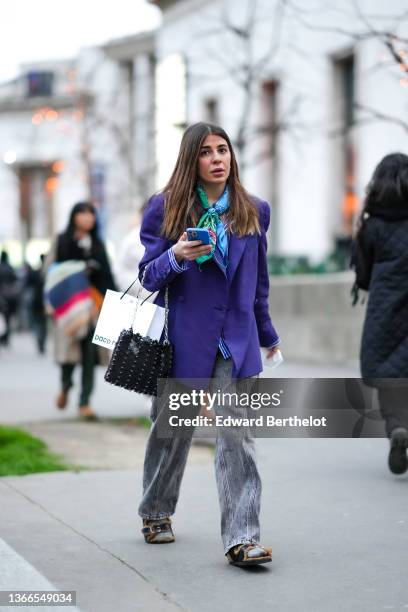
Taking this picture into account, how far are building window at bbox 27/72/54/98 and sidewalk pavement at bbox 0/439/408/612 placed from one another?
158 ft

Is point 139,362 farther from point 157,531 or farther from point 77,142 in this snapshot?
point 77,142

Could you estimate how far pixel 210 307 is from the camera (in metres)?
5.21

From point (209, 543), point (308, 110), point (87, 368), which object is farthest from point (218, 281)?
point (308, 110)

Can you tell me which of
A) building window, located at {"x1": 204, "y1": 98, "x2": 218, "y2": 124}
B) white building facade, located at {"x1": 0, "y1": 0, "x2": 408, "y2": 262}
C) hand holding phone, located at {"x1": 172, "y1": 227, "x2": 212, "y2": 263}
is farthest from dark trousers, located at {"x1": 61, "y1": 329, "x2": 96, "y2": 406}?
building window, located at {"x1": 204, "y1": 98, "x2": 218, "y2": 124}

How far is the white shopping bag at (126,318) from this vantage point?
5301mm

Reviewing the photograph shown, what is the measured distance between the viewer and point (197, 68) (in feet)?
95.2

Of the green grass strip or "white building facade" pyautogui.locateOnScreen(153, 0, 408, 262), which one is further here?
"white building facade" pyautogui.locateOnScreen(153, 0, 408, 262)

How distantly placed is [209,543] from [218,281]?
48.3 inches

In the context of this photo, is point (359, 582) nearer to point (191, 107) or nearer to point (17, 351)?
point (17, 351)

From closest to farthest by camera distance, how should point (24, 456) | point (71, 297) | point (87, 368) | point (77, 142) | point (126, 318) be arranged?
point (126, 318)
point (24, 456)
point (71, 297)
point (87, 368)
point (77, 142)

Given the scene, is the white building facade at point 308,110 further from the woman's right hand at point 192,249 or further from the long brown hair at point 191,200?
the woman's right hand at point 192,249

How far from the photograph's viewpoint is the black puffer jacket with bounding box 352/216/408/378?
7.42 metres

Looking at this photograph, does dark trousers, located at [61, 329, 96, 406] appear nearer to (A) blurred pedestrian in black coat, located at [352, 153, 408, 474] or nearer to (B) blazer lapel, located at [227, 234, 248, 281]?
(A) blurred pedestrian in black coat, located at [352, 153, 408, 474]

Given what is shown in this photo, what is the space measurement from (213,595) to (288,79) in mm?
20245
